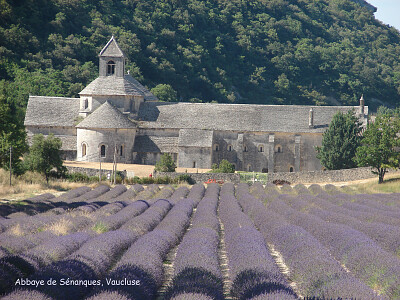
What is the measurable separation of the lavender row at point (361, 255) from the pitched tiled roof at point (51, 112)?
46.1 meters

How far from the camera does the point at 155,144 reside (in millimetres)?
59844

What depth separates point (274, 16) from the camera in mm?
142250

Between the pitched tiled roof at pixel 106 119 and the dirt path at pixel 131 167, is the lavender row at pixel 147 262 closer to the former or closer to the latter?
the dirt path at pixel 131 167

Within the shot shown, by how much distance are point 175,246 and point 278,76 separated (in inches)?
4073

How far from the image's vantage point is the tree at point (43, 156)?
4250cm

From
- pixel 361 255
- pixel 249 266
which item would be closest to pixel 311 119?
pixel 361 255

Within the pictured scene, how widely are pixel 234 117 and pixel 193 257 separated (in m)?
48.6

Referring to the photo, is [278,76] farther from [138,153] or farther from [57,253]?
[57,253]

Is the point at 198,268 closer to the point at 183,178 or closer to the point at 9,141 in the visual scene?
the point at 9,141

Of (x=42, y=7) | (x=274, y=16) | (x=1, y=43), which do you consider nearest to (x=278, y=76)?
(x=274, y=16)

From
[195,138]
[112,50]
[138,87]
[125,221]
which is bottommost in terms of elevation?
[125,221]

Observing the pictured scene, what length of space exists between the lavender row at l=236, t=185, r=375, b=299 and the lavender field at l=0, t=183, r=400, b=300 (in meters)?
0.03

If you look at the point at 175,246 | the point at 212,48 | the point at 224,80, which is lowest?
the point at 175,246

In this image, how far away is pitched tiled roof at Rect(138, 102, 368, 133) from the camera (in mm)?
60075
